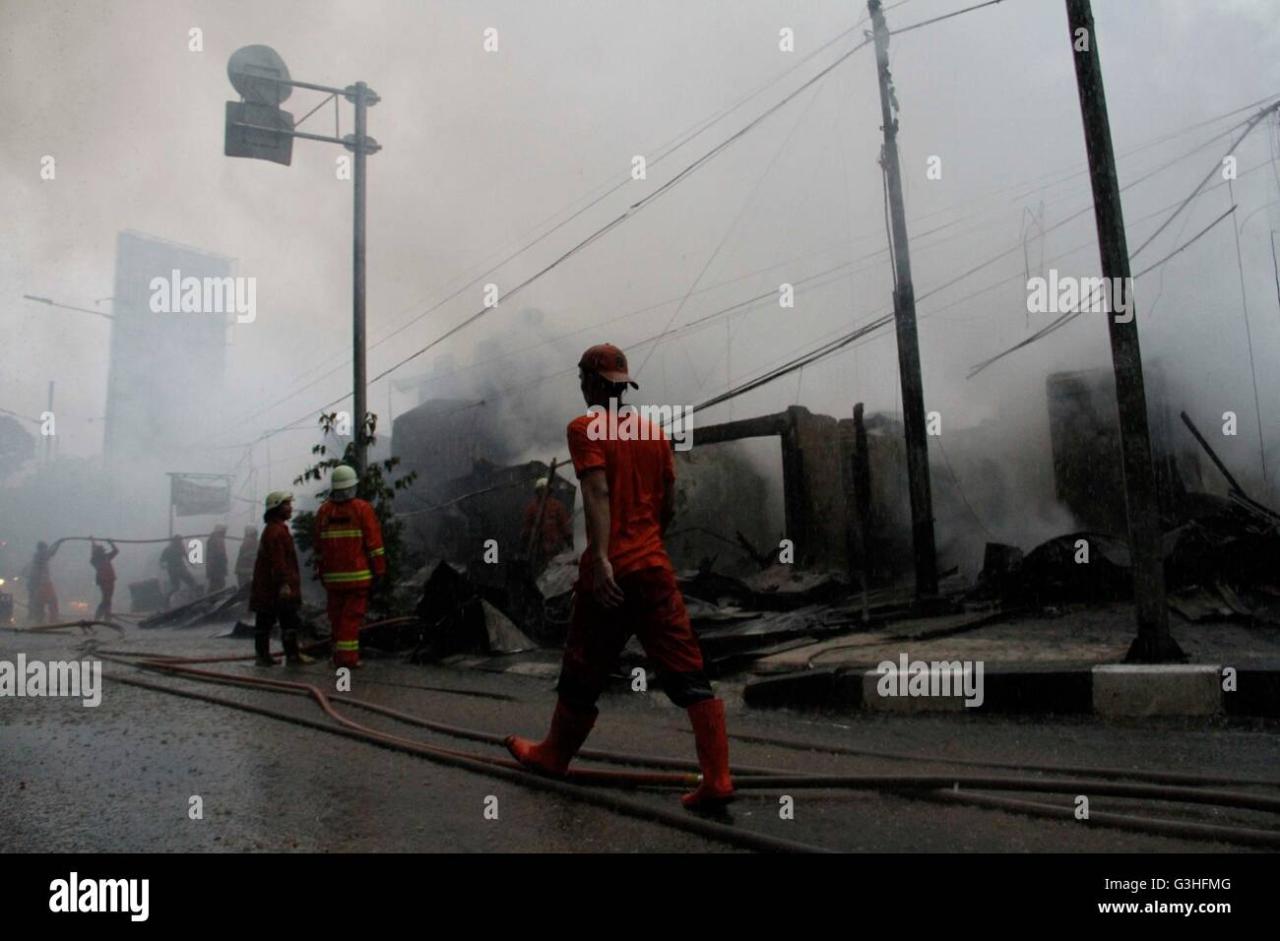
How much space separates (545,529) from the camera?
478 inches

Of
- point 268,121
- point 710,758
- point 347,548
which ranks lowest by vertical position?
point 710,758

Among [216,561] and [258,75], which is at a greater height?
[258,75]

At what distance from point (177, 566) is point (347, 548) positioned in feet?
56.6

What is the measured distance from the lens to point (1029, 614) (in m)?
8.62

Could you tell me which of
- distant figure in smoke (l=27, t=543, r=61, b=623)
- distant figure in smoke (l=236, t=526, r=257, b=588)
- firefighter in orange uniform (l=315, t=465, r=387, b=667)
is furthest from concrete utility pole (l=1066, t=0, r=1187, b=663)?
distant figure in smoke (l=27, t=543, r=61, b=623)

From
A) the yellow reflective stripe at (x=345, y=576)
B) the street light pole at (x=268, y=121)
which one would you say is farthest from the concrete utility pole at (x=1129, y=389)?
the street light pole at (x=268, y=121)

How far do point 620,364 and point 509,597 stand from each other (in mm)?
6727

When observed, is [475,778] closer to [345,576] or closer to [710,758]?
[710,758]


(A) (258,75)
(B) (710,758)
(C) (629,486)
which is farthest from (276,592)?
(A) (258,75)

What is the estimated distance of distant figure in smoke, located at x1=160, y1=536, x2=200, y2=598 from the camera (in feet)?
73.5

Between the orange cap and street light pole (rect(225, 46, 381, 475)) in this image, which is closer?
the orange cap

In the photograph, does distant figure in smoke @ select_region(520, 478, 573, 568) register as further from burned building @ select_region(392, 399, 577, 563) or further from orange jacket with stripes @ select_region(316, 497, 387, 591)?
orange jacket with stripes @ select_region(316, 497, 387, 591)

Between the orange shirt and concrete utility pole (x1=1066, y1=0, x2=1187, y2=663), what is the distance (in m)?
3.99
